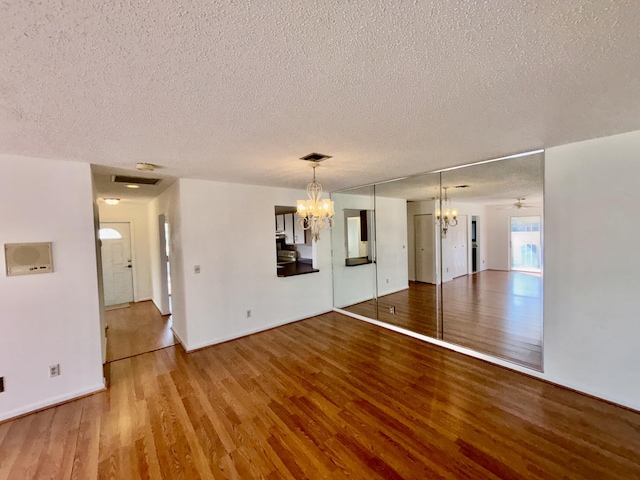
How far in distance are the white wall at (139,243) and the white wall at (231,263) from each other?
9.58ft

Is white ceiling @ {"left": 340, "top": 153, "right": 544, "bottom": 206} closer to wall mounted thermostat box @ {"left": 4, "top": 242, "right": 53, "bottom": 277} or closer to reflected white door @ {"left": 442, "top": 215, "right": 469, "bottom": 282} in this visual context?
reflected white door @ {"left": 442, "top": 215, "right": 469, "bottom": 282}

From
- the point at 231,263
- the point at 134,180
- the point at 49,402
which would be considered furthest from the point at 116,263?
the point at 49,402

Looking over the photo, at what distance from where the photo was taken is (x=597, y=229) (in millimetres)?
2459

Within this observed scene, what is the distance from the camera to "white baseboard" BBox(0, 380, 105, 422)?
2420mm

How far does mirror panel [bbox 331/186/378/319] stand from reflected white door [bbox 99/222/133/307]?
Result: 4.78 metres

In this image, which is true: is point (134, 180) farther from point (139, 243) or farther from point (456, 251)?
point (456, 251)

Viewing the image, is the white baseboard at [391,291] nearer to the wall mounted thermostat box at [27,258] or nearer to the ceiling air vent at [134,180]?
the ceiling air vent at [134,180]

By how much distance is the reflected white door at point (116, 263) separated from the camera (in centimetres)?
581

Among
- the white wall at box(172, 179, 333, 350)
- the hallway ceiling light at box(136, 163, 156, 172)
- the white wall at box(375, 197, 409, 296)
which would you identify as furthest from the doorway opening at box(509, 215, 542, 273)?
the hallway ceiling light at box(136, 163, 156, 172)

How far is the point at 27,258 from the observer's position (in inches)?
99.4

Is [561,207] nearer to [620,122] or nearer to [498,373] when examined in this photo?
[620,122]

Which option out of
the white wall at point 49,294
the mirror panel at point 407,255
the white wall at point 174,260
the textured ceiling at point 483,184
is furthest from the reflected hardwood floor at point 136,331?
the textured ceiling at point 483,184

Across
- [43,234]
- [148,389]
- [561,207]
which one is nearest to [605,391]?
[561,207]

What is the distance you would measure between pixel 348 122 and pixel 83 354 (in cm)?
351
